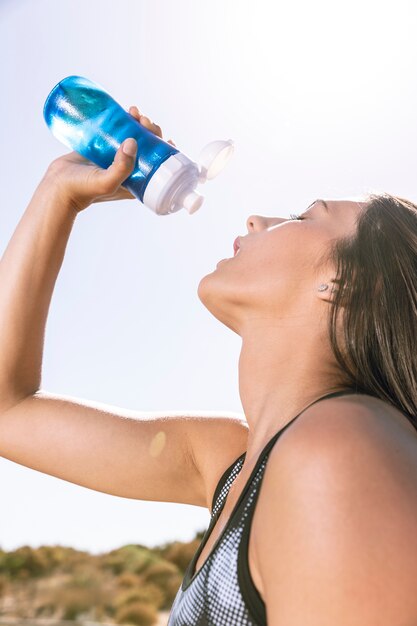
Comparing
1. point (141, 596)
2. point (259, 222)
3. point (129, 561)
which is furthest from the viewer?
point (129, 561)

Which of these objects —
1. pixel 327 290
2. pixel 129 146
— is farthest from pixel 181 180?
pixel 327 290

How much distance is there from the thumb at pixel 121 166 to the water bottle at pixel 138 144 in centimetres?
7

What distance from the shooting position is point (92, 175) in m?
1.82

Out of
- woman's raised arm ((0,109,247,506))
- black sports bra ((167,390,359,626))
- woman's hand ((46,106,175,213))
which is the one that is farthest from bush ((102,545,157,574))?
black sports bra ((167,390,359,626))

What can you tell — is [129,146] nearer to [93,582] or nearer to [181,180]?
[181,180]

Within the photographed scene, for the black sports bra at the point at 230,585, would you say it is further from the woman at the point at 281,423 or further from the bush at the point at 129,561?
the bush at the point at 129,561

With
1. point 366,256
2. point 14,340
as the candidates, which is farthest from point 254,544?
point 14,340

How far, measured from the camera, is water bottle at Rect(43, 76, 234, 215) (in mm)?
1724

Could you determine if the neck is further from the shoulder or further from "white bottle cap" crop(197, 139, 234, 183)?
"white bottle cap" crop(197, 139, 234, 183)

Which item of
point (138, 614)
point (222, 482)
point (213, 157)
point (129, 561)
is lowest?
point (138, 614)

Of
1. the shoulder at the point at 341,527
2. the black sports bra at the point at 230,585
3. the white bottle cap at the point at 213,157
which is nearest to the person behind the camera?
the shoulder at the point at 341,527

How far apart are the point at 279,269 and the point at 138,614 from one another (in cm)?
805

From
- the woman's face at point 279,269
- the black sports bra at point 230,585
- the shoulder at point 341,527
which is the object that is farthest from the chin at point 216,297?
the shoulder at point 341,527

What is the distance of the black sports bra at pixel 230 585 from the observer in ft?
3.15
